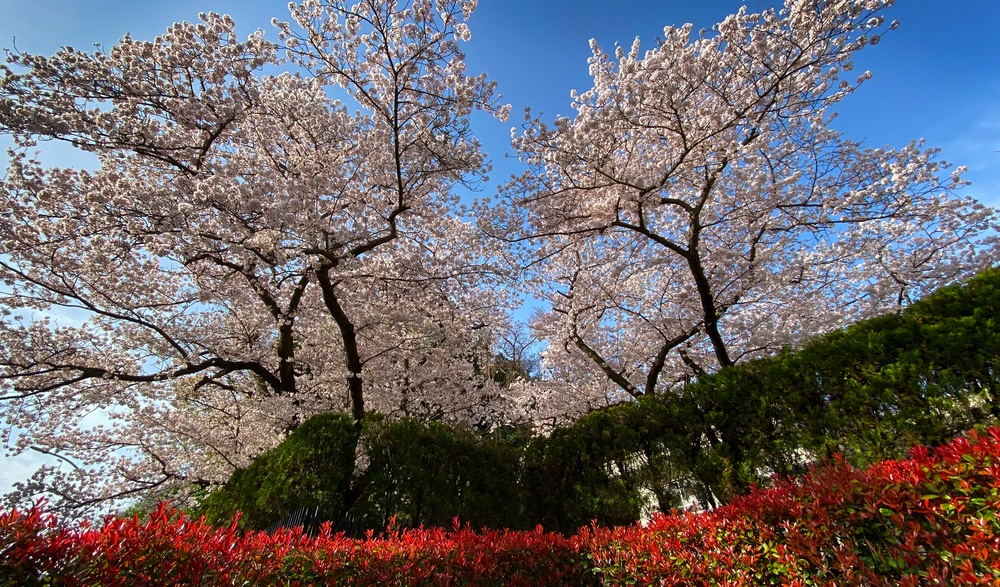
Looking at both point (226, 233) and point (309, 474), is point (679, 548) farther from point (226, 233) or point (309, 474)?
point (226, 233)

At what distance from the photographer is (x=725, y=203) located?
8.38 m

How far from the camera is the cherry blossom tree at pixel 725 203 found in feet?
19.4

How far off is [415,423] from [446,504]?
1057 millimetres

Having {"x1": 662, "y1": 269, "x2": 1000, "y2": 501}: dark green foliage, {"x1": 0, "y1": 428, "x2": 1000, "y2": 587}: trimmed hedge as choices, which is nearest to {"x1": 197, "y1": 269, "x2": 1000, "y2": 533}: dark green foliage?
{"x1": 662, "y1": 269, "x2": 1000, "y2": 501}: dark green foliage

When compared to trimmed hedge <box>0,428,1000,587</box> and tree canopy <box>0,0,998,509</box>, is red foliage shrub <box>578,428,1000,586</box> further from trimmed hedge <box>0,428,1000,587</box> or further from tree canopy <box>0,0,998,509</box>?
tree canopy <box>0,0,998,509</box>

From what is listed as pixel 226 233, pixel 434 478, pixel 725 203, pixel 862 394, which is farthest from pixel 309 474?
pixel 725 203

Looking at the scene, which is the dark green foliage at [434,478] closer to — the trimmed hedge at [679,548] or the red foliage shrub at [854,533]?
the trimmed hedge at [679,548]

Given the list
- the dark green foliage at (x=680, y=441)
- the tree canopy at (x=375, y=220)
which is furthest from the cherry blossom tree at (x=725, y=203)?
the dark green foliage at (x=680, y=441)

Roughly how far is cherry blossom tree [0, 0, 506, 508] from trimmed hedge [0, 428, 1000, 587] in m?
4.64

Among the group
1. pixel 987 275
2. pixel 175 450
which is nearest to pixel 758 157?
pixel 987 275

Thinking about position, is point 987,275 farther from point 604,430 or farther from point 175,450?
point 175,450

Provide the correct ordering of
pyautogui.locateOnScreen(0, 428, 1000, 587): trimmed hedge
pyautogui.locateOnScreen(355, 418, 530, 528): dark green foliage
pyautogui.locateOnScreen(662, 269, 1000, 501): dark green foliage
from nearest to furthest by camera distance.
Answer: pyautogui.locateOnScreen(0, 428, 1000, 587): trimmed hedge, pyautogui.locateOnScreen(662, 269, 1000, 501): dark green foliage, pyautogui.locateOnScreen(355, 418, 530, 528): dark green foliage

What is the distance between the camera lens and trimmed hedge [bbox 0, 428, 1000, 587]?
162 centimetres

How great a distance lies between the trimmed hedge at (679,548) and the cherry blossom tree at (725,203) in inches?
195
